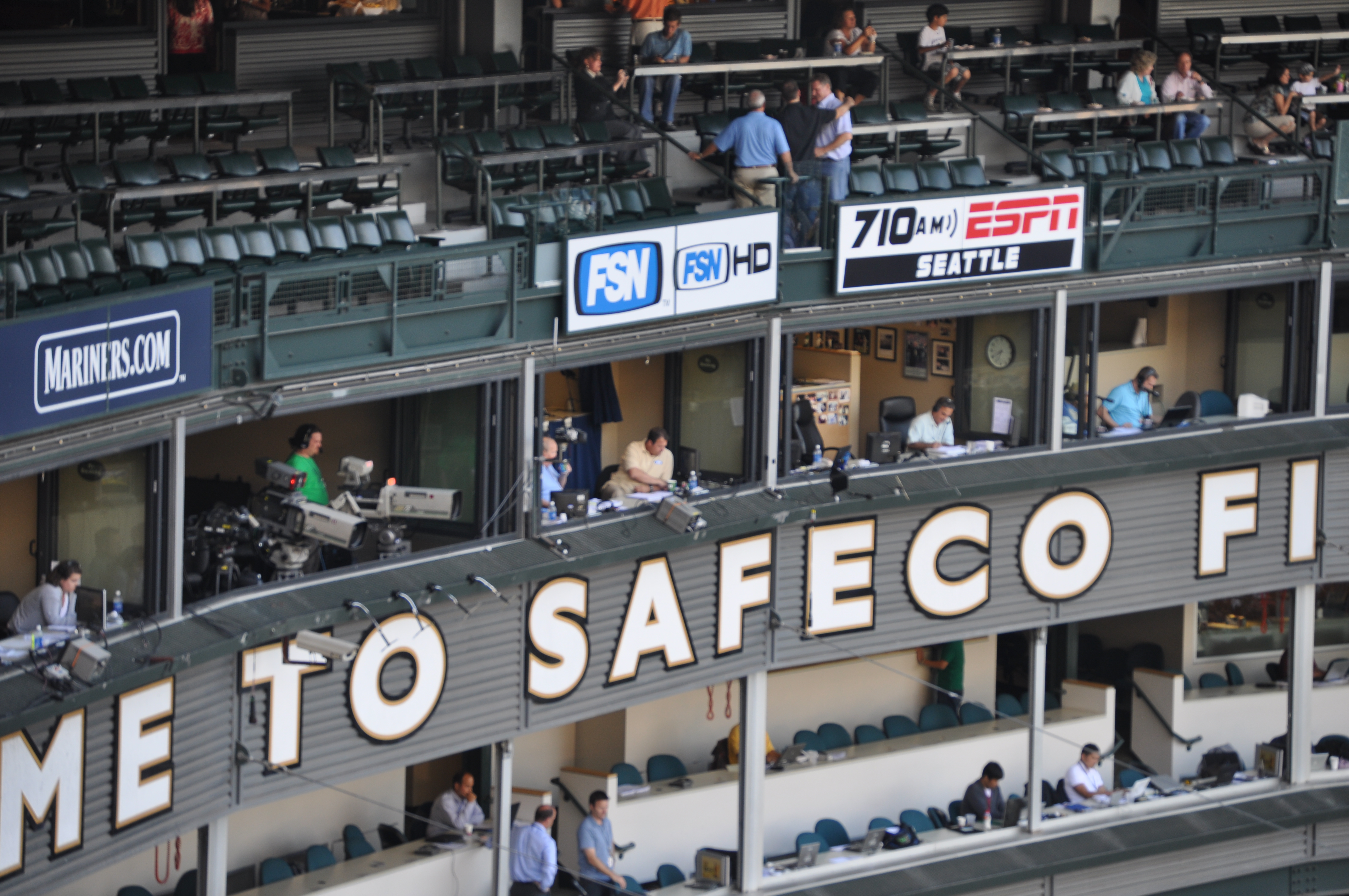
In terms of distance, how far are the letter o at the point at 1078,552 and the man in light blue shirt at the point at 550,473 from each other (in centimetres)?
474

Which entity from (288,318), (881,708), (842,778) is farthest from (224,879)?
(881,708)

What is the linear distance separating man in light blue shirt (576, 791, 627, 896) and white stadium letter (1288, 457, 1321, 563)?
7850mm

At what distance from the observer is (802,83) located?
21.6 metres

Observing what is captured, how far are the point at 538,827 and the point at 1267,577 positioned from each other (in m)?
8.28

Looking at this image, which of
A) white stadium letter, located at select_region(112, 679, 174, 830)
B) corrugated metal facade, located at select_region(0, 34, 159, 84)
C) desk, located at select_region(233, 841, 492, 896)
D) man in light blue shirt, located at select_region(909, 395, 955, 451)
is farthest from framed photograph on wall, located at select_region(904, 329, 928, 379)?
white stadium letter, located at select_region(112, 679, 174, 830)

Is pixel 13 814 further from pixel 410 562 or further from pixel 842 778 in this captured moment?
pixel 842 778

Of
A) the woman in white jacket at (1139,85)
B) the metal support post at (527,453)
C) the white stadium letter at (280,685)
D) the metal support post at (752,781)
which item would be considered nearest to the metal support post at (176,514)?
the white stadium letter at (280,685)

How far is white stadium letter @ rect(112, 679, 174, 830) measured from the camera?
13.6 meters

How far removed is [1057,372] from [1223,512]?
2.53m

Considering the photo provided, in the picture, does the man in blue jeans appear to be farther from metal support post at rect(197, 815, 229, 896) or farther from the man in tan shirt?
metal support post at rect(197, 815, 229, 896)

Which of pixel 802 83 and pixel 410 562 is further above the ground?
pixel 802 83

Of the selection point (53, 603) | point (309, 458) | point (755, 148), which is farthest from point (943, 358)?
point (53, 603)

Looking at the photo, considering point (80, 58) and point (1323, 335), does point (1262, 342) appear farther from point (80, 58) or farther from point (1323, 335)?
point (80, 58)

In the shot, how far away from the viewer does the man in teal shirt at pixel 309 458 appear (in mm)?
15336
